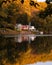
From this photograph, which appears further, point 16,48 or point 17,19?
point 17,19

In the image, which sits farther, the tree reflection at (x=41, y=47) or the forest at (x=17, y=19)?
the forest at (x=17, y=19)

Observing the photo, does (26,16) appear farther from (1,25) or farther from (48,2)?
(48,2)

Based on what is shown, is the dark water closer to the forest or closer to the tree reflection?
the tree reflection

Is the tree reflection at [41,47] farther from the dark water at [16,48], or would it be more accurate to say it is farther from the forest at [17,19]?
the forest at [17,19]

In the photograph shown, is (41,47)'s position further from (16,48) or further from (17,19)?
(17,19)

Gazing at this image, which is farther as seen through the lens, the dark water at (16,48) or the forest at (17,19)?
the forest at (17,19)

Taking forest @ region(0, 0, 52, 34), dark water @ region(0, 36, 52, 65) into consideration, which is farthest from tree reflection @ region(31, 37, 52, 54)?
forest @ region(0, 0, 52, 34)

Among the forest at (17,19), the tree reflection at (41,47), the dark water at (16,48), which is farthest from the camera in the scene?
the forest at (17,19)

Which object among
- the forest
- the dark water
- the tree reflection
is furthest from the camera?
the forest

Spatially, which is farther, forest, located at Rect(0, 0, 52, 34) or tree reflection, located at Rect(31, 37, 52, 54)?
forest, located at Rect(0, 0, 52, 34)

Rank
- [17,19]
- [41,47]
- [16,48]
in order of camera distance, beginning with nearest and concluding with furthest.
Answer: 1. [16,48]
2. [41,47]
3. [17,19]

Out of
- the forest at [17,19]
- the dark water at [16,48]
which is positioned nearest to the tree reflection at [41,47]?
the dark water at [16,48]

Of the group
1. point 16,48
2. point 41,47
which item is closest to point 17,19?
point 41,47

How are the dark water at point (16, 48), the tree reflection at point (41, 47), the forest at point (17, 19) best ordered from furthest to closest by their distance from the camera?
the forest at point (17, 19) → the tree reflection at point (41, 47) → the dark water at point (16, 48)
